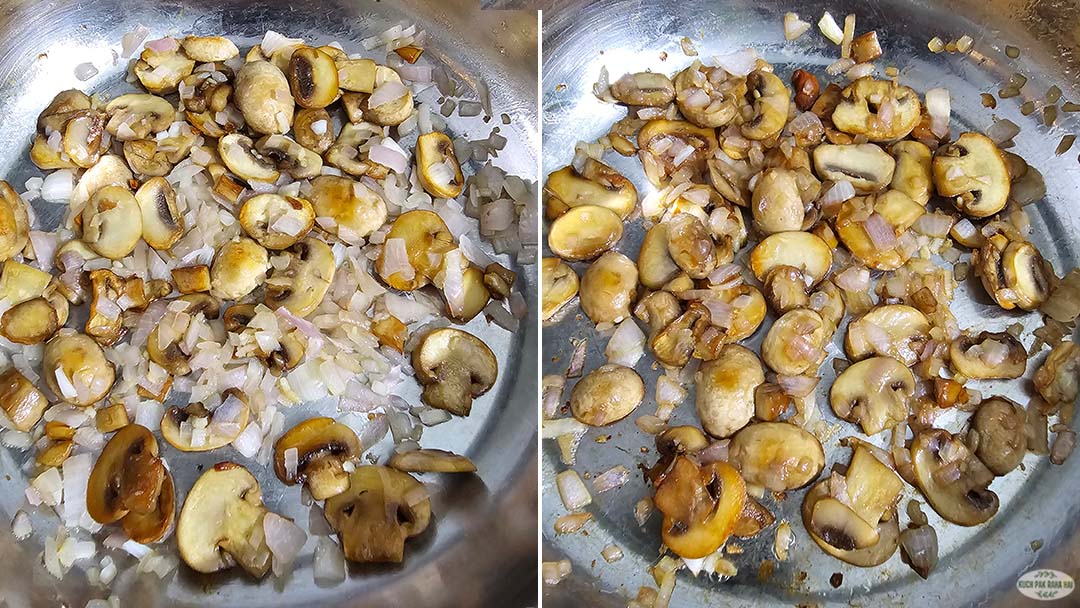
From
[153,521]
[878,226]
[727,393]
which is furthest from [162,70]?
[878,226]

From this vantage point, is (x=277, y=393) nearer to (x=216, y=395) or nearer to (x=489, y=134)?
(x=216, y=395)

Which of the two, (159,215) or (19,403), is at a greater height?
(159,215)

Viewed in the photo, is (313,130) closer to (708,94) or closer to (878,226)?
(708,94)

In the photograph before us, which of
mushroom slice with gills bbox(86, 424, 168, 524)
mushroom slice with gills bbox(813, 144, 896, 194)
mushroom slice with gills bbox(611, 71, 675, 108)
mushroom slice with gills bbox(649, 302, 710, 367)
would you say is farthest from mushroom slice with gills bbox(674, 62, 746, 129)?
mushroom slice with gills bbox(86, 424, 168, 524)

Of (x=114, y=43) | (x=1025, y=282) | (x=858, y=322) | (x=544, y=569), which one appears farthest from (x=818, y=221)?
(x=114, y=43)

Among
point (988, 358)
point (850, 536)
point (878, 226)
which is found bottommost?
point (850, 536)

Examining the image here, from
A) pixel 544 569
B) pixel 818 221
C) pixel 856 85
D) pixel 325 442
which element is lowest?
pixel 544 569

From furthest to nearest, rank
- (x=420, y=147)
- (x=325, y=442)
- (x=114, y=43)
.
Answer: (x=114, y=43) < (x=420, y=147) < (x=325, y=442)
